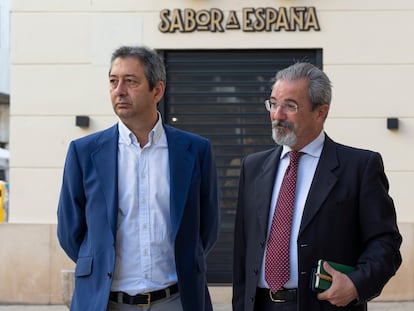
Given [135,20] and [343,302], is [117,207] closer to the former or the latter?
[343,302]

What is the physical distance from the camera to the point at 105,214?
3438mm

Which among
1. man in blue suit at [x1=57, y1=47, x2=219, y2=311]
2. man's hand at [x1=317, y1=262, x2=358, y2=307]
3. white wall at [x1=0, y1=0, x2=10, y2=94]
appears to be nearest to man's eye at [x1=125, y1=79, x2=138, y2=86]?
man in blue suit at [x1=57, y1=47, x2=219, y2=311]

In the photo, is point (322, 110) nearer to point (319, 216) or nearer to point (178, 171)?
point (319, 216)

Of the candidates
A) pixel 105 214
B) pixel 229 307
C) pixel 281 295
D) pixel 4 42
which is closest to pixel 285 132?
pixel 281 295

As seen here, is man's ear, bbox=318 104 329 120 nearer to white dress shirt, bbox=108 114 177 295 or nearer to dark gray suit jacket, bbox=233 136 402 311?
dark gray suit jacket, bbox=233 136 402 311

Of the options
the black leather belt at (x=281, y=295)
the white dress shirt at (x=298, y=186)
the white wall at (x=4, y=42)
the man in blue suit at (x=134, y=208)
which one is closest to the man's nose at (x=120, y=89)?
the man in blue suit at (x=134, y=208)

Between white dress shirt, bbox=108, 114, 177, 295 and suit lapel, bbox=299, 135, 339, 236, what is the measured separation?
0.74 meters

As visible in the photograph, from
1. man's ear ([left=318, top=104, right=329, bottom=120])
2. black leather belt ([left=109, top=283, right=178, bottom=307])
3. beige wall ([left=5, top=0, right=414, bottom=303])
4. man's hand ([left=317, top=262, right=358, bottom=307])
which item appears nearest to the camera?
man's hand ([left=317, top=262, right=358, bottom=307])

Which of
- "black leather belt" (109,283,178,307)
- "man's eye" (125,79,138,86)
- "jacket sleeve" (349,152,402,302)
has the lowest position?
"black leather belt" (109,283,178,307)

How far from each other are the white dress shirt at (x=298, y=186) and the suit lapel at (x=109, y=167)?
0.76 metres

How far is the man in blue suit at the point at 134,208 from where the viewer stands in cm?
342

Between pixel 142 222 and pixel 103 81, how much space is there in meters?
5.29

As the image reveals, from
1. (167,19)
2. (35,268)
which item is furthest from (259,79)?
(35,268)

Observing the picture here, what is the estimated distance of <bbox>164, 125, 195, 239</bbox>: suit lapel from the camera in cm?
350
